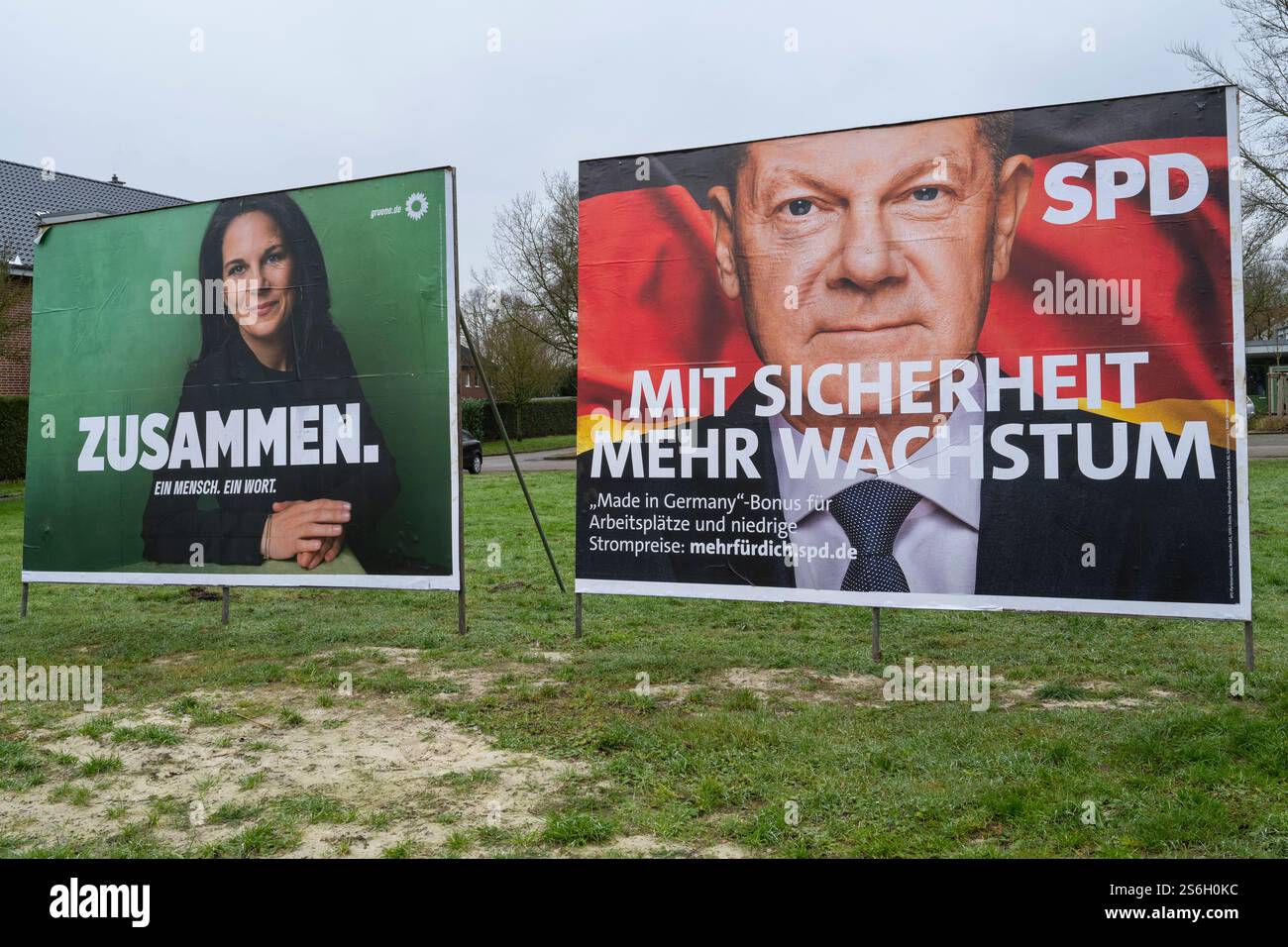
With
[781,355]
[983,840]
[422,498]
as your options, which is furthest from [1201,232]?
[422,498]

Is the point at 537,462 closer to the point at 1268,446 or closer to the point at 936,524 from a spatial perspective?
the point at 1268,446

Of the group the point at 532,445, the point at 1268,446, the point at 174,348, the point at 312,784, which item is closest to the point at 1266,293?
the point at 1268,446

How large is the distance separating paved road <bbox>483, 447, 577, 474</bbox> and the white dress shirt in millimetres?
18744

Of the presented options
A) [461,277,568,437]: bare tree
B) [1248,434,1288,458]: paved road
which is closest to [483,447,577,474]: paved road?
[461,277,568,437]: bare tree

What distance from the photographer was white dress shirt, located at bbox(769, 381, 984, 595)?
6.28 metres

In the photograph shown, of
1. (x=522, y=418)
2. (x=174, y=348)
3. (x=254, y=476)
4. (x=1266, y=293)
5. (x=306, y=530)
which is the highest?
(x=1266, y=293)

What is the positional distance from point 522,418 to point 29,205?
63.5 ft

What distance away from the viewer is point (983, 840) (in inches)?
148

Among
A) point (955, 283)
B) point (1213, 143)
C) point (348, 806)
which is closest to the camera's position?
point (348, 806)

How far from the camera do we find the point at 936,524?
636 cm

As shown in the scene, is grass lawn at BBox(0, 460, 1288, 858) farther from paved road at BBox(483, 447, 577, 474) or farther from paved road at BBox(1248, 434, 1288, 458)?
paved road at BBox(1248, 434, 1288, 458)
